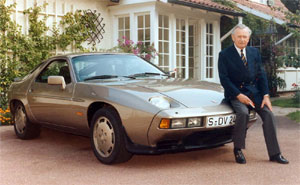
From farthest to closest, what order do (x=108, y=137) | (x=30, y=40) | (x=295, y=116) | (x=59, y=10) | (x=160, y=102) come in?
(x=59, y=10), (x=30, y=40), (x=295, y=116), (x=108, y=137), (x=160, y=102)

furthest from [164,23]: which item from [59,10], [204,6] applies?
[59,10]

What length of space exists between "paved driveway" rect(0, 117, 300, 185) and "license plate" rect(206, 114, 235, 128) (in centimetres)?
46

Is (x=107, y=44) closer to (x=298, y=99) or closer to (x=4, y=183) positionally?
(x=298, y=99)

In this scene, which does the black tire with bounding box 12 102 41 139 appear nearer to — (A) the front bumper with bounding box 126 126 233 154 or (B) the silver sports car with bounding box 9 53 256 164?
(B) the silver sports car with bounding box 9 53 256 164

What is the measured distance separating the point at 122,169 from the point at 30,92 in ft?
8.02

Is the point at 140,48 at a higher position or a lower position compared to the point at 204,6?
lower

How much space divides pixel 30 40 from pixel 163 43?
13.1 ft

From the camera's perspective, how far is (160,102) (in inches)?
170

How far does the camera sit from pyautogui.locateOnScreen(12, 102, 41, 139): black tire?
251 inches

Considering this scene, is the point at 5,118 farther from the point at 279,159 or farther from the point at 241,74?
the point at 279,159

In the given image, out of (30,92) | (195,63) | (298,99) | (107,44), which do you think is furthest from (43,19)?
(298,99)

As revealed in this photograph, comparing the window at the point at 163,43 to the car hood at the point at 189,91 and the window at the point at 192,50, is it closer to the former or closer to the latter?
the window at the point at 192,50

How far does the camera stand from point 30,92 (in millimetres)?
6164

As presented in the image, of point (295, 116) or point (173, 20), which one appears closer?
point (295, 116)
